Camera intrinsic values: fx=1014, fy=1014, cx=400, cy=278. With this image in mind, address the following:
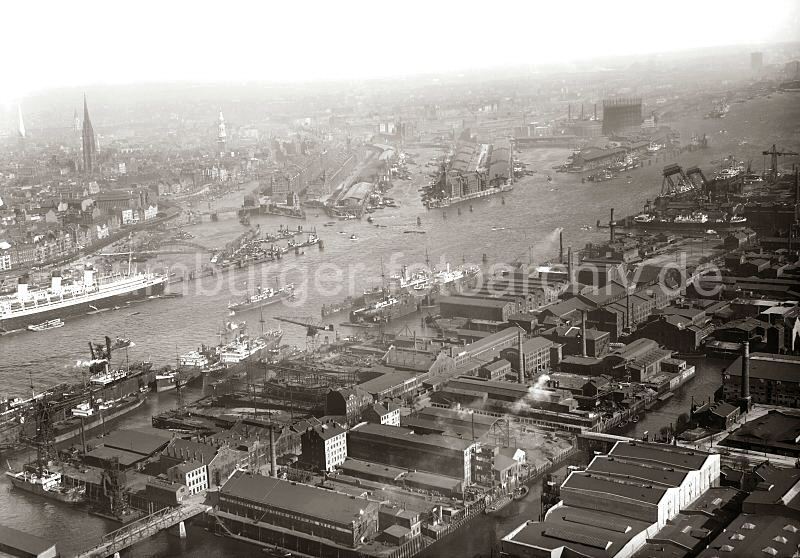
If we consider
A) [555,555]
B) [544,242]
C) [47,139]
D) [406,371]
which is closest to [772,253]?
[544,242]

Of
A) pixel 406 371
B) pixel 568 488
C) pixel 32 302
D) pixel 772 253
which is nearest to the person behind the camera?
pixel 568 488

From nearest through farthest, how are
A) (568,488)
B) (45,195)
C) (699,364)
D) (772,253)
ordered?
(568,488), (699,364), (772,253), (45,195)

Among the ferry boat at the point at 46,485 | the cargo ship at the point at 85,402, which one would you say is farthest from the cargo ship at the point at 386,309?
the ferry boat at the point at 46,485

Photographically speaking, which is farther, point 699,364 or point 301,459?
point 699,364

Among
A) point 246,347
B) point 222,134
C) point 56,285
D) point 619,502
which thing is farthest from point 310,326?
point 222,134

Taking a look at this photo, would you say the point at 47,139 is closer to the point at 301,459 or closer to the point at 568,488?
the point at 301,459

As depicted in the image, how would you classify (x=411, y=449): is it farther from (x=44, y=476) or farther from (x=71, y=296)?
(x=71, y=296)
